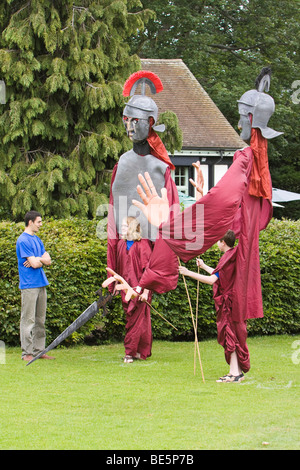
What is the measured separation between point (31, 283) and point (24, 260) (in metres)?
0.30

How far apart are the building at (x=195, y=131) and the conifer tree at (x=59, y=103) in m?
8.64

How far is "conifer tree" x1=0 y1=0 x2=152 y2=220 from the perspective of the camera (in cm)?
1456

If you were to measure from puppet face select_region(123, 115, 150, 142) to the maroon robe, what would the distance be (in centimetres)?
205

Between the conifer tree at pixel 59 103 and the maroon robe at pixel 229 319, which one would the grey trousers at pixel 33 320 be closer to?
the maroon robe at pixel 229 319

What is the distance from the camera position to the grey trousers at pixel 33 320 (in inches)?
370

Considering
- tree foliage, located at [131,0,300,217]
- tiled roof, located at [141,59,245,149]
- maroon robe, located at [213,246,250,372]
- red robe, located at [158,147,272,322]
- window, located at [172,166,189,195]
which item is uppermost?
tree foliage, located at [131,0,300,217]

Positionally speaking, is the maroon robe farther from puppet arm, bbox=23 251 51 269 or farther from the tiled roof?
the tiled roof

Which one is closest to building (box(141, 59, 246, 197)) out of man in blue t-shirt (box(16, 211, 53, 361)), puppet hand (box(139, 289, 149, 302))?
man in blue t-shirt (box(16, 211, 53, 361))

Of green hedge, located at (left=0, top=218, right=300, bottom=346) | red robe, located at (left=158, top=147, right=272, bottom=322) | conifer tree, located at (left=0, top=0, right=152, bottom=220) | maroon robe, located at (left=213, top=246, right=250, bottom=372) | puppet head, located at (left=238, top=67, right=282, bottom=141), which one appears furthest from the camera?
conifer tree, located at (left=0, top=0, right=152, bottom=220)

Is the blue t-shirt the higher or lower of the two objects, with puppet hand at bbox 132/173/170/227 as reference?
lower

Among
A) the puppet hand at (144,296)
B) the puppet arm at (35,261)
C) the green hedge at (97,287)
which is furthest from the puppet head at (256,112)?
the green hedge at (97,287)
